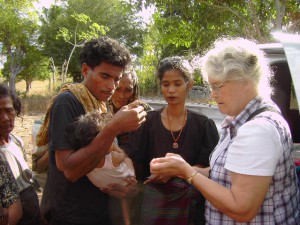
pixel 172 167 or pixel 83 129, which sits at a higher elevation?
pixel 83 129

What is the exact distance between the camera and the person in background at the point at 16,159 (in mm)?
2379

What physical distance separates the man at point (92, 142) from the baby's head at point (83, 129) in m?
0.03

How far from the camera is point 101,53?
198cm

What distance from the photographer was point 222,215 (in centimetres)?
158

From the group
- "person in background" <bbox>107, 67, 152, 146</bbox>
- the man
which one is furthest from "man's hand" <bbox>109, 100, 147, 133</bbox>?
"person in background" <bbox>107, 67, 152, 146</bbox>

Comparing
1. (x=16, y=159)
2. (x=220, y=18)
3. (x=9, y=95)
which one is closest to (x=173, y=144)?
(x=16, y=159)

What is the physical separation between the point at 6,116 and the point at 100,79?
0.96 metres

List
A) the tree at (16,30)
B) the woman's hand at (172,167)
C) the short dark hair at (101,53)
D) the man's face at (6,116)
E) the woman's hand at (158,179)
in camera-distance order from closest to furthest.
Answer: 1. the woman's hand at (172,167)
2. the woman's hand at (158,179)
3. the short dark hair at (101,53)
4. the man's face at (6,116)
5. the tree at (16,30)

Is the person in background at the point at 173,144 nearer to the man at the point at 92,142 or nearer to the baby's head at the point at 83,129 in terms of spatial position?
the man at the point at 92,142

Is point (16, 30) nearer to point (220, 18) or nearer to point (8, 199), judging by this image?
point (220, 18)

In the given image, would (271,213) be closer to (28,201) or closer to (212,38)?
(28,201)

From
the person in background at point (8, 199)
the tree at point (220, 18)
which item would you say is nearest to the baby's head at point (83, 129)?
the person in background at point (8, 199)

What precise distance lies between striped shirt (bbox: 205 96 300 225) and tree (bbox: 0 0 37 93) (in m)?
19.7

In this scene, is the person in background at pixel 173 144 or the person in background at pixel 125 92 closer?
the person in background at pixel 173 144
